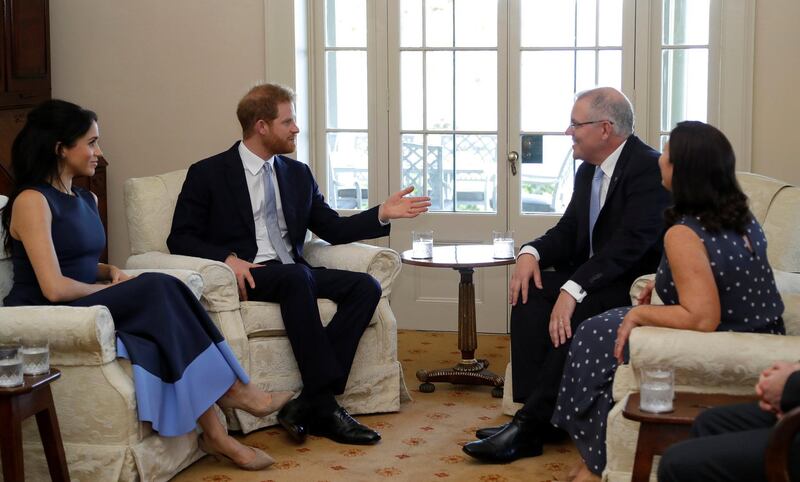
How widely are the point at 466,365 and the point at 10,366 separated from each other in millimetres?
2132

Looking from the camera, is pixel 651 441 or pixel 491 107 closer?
pixel 651 441

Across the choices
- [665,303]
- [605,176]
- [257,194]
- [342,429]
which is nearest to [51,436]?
[342,429]

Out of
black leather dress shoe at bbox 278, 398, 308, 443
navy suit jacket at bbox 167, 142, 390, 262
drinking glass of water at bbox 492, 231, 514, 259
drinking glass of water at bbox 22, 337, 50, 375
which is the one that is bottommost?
black leather dress shoe at bbox 278, 398, 308, 443

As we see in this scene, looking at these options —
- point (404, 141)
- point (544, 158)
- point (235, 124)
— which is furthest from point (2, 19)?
point (544, 158)

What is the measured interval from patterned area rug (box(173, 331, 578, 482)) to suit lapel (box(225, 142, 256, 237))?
822 mm

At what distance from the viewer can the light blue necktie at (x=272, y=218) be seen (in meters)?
4.19

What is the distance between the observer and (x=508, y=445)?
3.43m

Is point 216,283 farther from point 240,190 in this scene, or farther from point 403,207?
point 403,207

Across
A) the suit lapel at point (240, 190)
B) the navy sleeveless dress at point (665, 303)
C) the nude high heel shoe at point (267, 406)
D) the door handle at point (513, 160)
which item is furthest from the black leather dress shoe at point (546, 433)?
the door handle at point (513, 160)

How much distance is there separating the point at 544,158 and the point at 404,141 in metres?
0.73

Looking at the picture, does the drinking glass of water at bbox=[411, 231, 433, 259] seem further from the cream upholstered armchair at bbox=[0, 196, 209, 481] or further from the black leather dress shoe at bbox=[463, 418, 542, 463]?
the cream upholstered armchair at bbox=[0, 196, 209, 481]

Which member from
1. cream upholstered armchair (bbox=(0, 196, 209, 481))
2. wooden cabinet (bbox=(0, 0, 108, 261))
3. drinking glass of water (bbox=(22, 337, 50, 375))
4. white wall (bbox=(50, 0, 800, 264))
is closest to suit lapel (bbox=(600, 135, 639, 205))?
cream upholstered armchair (bbox=(0, 196, 209, 481))

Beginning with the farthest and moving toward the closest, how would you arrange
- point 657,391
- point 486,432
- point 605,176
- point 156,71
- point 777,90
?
1. point 156,71
2. point 777,90
3. point 605,176
4. point 486,432
5. point 657,391

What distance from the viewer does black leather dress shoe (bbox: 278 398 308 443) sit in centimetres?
366
